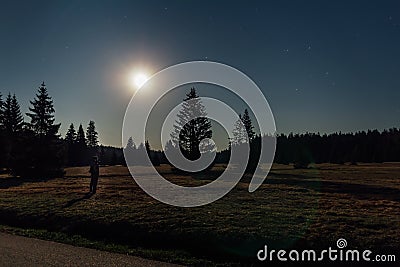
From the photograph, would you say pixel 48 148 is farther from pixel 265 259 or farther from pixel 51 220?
pixel 265 259

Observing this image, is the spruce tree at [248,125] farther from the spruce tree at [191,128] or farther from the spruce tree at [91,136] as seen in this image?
the spruce tree at [91,136]

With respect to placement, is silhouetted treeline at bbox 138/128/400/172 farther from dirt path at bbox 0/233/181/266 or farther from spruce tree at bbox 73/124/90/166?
dirt path at bbox 0/233/181/266

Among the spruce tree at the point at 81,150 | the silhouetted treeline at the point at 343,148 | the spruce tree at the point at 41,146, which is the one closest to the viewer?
the spruce tree at the point at 41,146

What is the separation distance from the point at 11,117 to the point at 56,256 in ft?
177

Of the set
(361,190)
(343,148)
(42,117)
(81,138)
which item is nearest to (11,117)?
(42,117)

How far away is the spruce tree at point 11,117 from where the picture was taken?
56062 mm

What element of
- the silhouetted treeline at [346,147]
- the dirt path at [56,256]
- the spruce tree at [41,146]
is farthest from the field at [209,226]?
the silhouetted treeline at [346,147]

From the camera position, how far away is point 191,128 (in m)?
51.8

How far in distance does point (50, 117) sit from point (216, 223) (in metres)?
41.0

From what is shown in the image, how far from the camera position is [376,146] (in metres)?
107

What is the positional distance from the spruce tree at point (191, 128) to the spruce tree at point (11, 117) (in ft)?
78.8

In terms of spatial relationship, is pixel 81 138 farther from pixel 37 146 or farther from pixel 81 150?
pixel 37 146

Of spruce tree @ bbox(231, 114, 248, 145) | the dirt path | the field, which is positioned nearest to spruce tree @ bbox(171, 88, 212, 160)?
spruce tree @ bbox(231, 114, 248, 145)

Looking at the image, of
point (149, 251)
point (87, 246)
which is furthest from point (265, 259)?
point (87, 246)
